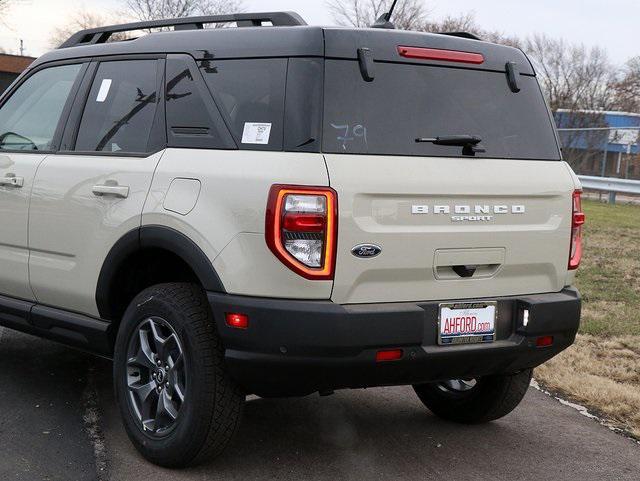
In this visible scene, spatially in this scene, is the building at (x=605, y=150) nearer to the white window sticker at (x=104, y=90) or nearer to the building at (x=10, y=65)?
the white window sticker at (x=104, y=90)

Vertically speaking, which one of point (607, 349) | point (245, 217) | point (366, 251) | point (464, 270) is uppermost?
point (245, 217)

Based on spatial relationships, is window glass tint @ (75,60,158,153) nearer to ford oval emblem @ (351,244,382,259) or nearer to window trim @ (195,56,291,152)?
window trim @ (195,56,291,152)

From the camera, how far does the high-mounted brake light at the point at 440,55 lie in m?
3.88

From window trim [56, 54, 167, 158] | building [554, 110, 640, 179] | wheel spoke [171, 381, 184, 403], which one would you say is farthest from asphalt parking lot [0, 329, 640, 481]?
building [554, 110, 640, 179]

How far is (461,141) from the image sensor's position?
3885mm

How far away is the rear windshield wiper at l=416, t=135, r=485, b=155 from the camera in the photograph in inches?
152

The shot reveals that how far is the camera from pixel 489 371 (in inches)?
160

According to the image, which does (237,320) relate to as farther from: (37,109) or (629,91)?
(629,91)

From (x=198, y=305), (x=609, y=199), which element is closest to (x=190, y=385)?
(x=198, y=305)

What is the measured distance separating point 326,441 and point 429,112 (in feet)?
5.65

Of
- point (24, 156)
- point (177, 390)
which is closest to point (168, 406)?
point (177, 390)

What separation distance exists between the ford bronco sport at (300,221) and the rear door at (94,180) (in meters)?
0.01

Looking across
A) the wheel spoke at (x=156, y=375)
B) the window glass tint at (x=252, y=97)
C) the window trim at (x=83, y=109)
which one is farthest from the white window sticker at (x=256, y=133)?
the wheel spoke at (x=156, y=375)

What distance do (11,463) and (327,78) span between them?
7.15ft
